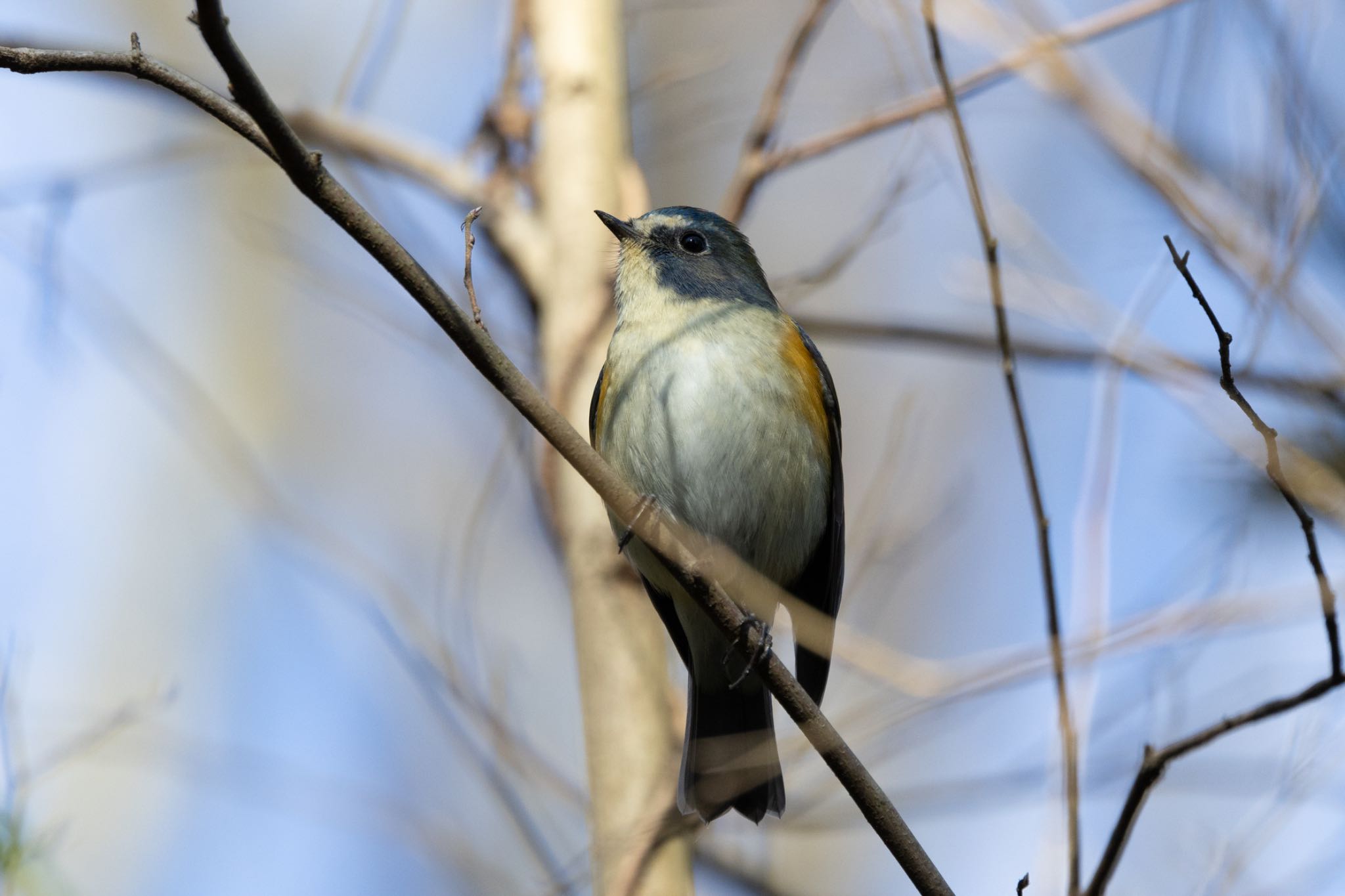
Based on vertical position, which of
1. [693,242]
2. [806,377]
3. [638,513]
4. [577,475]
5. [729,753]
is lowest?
[729,753]

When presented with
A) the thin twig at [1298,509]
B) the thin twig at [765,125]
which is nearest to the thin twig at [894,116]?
the thin twig at [765,125]

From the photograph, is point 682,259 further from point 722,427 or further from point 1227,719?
point 1227,719

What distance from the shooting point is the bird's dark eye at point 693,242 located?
5.02m

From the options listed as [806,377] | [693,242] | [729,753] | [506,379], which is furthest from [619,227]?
[506,379]

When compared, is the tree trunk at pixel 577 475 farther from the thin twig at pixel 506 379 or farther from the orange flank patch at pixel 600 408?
the thin twig at pixel 506 379

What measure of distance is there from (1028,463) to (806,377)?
1889mm

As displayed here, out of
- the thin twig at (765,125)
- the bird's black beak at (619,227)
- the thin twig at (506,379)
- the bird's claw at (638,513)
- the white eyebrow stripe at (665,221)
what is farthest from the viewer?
the thin twig at (765,125)

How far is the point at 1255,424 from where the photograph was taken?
2.48 m

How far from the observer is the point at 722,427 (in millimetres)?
4297

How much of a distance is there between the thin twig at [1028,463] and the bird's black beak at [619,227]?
5.62 feet

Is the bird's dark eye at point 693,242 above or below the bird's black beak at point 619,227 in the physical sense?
above

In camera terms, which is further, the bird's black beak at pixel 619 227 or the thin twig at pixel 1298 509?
the bird's black beak at pixel 619 227

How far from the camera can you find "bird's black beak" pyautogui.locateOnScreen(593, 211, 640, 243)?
479cm

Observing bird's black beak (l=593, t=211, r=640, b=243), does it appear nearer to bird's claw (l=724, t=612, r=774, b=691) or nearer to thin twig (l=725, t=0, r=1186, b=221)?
thin twig (l=725, t=0, r=1186, b=221)
